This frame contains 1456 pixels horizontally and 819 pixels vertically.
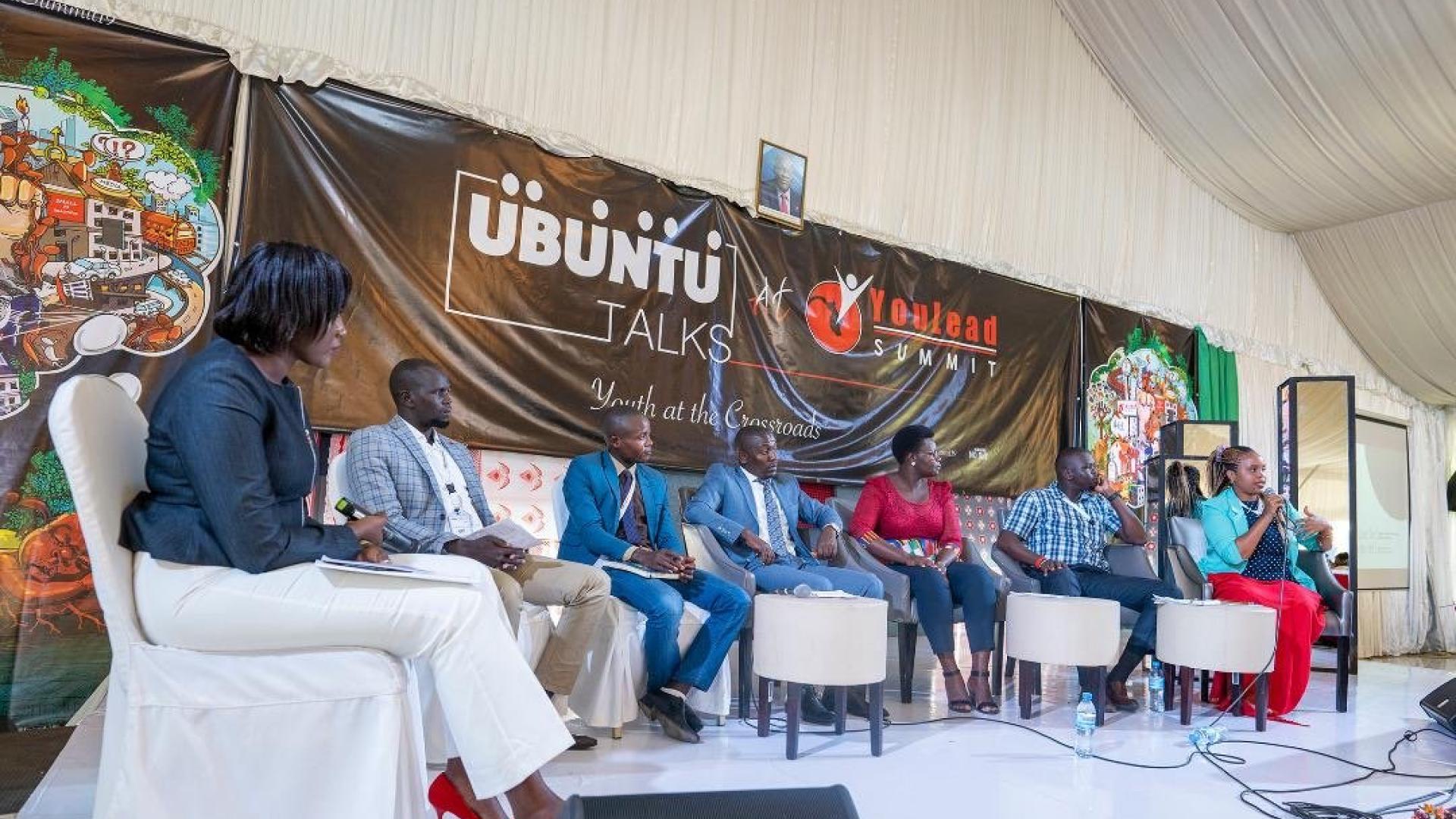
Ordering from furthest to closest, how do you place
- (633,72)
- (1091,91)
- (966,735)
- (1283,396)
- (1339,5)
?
(1091,91), (1283,396), (1339,5), (633,72), (966,735)

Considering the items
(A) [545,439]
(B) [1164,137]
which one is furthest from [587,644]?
(B) [1164,137]

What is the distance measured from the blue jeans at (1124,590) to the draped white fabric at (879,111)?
7.26ft

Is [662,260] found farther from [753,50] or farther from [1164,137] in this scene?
[1164,137]

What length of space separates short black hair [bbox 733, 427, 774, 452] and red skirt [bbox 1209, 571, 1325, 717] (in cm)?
230

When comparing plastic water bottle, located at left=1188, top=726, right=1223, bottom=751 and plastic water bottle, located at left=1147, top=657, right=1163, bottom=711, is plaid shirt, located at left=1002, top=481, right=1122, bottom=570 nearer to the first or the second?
plastic water bottle, located at left=1147, top=657, right=1163, bottom=711

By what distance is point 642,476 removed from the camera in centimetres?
376

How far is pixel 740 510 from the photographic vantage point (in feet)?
13.4

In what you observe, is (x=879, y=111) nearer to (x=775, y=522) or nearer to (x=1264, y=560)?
(x=775, y=522)

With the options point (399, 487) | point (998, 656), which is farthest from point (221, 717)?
point (998, 656)

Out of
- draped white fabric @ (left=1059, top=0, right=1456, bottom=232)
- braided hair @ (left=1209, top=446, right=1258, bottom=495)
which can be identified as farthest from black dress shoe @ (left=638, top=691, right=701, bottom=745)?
draped white fabric @ (left=1059, top=0, right=1456, bottom=232)

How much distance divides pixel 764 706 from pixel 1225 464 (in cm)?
287

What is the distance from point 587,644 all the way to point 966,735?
1441 mm

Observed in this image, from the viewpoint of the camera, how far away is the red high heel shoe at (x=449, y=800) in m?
1.84

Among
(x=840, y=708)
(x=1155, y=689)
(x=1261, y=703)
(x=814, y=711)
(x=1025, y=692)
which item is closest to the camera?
(x=840, y=708)
